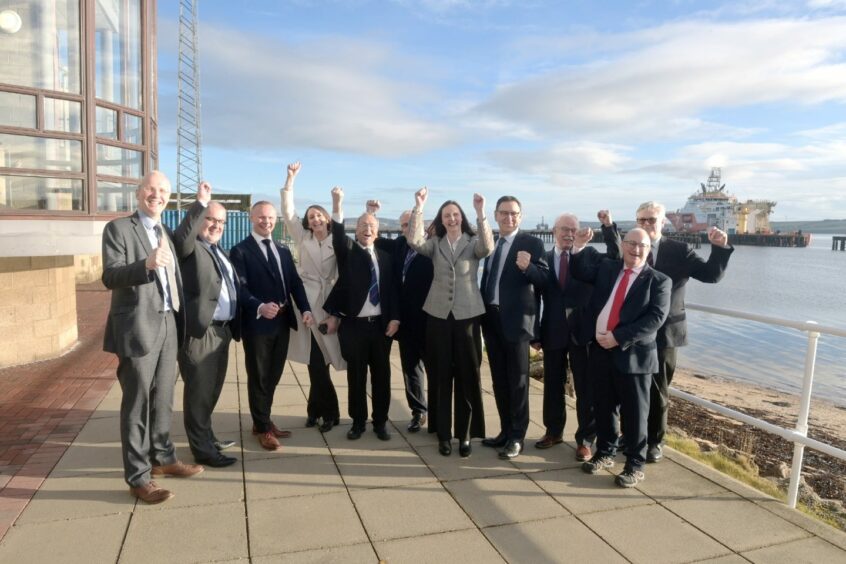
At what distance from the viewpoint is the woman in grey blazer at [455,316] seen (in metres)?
4.00

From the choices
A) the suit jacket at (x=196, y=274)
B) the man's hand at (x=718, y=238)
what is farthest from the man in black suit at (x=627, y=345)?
the suit jacket at (x=196, y=274)

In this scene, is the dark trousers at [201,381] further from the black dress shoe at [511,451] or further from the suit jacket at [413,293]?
the black dress shoe at [511,451]

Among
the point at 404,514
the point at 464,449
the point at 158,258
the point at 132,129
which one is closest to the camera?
the point at 158,258

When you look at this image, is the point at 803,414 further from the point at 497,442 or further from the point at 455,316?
the point at 455,316

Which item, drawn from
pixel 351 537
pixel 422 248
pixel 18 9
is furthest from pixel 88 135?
pixel 351 537

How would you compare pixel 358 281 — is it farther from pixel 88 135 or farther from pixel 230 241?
pixel 230 241

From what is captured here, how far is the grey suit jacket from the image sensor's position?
13.1 feet

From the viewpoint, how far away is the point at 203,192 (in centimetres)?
369

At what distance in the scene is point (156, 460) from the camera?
3.65m

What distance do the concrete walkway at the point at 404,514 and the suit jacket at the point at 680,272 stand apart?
90 cm

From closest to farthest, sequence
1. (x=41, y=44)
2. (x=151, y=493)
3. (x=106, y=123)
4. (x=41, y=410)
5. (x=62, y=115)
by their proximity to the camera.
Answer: (x=151, y=493) → (x=41, y=410) → (x=41, y=44) → (x=62, y=115) → (x=106, y=123)

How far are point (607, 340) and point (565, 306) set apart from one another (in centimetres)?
53

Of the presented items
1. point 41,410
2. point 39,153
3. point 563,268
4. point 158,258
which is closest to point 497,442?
point 563,268

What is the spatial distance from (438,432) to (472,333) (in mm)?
795
